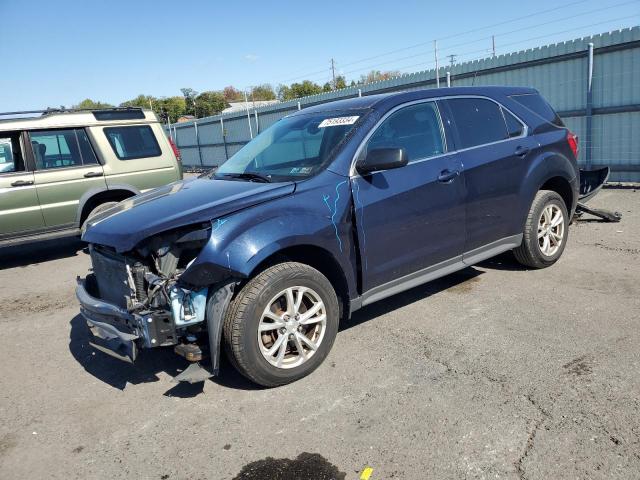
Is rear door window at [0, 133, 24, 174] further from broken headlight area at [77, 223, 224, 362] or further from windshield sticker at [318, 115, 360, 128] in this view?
windshield sticker at [318, 115, 360, 128]

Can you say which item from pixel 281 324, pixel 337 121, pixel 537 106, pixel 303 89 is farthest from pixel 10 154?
pixel 303 89

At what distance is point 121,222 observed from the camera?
11.4 ft

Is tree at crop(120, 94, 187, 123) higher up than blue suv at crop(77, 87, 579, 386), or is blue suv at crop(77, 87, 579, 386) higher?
tree at crop(120, 94, 187, 123)

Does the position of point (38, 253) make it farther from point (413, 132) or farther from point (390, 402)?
point (390, 402)

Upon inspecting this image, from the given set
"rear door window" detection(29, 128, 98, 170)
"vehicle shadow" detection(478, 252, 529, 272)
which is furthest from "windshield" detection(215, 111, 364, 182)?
"rear door window" detection(29, 128, 98, 170)

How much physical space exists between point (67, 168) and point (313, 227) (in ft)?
18.3

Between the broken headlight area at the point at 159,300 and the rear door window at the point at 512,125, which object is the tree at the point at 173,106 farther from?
the broken headlight area at the point at 159,300

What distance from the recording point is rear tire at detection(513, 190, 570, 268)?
508 cm

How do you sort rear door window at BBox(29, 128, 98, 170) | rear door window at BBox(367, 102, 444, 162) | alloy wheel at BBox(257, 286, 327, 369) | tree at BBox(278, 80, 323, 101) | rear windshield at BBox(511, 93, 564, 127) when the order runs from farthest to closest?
tree at BBox(278, 80, 323, 101) < rear door window at BBox(29, 128, 98, 170) < rear windshield at BBox(511, 93, 564, 127) < rear door window at BBox(367, 102, 444, 162) < alloy wheel at BBox(257, 286, 327, 369)

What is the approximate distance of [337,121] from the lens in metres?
4.18

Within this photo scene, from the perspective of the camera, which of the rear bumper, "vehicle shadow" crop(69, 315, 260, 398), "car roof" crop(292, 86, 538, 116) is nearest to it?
the rear bumper

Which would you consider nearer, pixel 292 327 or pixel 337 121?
pixel 292 327

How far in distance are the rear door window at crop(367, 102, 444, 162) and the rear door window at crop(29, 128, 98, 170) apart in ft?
17.7

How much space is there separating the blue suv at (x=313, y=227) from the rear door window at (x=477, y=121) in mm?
14
